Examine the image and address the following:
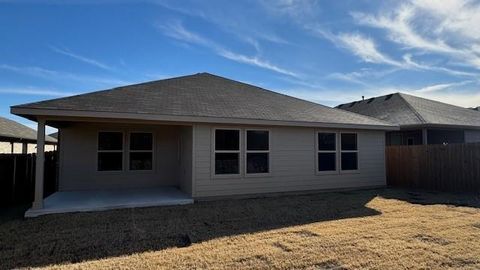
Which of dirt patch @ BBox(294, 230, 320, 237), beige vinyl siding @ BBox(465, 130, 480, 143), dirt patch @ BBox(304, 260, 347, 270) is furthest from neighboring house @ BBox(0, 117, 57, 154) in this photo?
beige vinyl siding @ BBox(465, 130, 480, 143)

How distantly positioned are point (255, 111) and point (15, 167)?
289 inches

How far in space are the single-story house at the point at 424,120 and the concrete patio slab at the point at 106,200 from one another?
11552 mm

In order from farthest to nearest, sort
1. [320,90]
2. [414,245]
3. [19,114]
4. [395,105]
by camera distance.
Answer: [320,90]
[395,105]
[19,114]
[414,245]

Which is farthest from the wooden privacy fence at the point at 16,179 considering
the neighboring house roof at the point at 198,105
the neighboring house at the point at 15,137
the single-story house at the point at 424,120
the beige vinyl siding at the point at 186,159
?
the single-story house at the point at 424,120

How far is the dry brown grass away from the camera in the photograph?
15.0 feet

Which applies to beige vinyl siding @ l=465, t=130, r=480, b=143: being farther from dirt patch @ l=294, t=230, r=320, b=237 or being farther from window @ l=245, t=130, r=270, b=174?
dirt patch @ l=294, t=230, r=320, b=237

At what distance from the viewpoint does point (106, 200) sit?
29.3ft

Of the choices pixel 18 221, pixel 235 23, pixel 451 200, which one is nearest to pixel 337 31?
pixel 235 23

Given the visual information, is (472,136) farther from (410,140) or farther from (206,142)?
(206,142)

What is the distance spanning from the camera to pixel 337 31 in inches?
478

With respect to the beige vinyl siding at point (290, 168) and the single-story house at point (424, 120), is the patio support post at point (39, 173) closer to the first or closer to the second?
the beige vinyl siding at point (290, 168)

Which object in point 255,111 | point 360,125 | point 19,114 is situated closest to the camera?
point 19,114

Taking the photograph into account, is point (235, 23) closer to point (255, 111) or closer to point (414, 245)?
point (255, 111)

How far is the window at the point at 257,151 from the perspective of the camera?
10.1 meters
